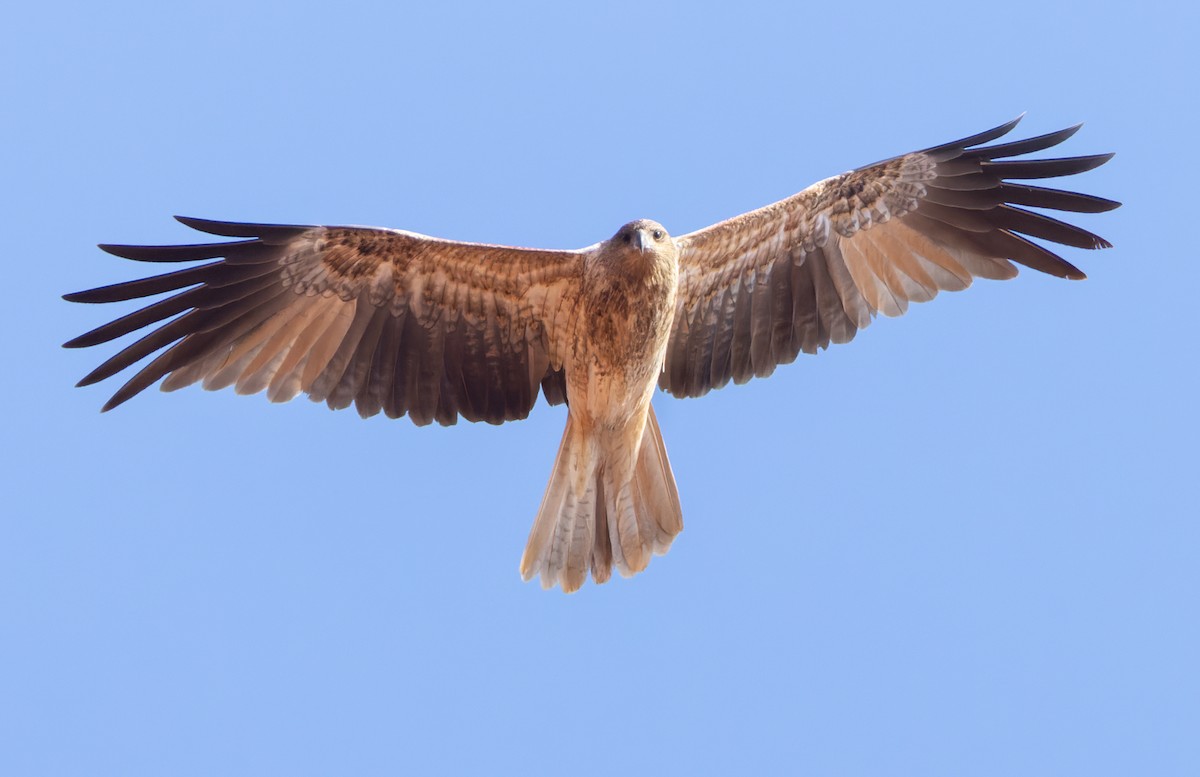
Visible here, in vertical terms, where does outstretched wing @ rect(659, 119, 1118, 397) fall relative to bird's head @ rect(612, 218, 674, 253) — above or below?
above

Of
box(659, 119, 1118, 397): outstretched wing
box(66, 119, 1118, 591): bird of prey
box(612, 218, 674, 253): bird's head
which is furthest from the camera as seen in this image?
box(659, 119, 1118, 397): outstretched wing

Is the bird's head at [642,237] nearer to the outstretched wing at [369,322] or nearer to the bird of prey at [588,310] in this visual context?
the bird of prey at [588,310]

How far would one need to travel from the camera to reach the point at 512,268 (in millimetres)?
9164

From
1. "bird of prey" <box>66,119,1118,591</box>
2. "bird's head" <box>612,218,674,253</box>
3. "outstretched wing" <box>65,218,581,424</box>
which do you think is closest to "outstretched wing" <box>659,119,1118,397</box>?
"bird of prey" <box>66,119,1118,591</box>

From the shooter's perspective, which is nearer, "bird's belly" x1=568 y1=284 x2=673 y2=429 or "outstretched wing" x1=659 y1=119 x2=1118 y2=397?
"bird's belly" x1=568 y1=284 x2=673 y2=429

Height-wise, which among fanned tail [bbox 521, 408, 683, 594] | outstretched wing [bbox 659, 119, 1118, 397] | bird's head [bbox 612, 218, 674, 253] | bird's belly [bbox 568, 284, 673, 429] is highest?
outstretched wing [bbox 659, 119, 1118, 397]

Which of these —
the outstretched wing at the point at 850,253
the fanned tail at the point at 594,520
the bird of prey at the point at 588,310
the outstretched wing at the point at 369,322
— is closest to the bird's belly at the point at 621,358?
the bird of prey at the point at 588,310

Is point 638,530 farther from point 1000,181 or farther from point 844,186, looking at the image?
point 1000,181

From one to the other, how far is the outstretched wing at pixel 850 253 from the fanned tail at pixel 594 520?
2.42 feet

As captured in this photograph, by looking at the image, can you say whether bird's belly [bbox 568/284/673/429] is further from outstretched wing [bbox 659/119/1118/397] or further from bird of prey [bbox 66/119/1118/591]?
outstretched wing [bbox 659/119/1118/397]

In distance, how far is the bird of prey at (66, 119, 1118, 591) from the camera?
902cm

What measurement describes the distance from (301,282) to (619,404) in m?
2.10

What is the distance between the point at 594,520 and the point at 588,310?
1.31 meters

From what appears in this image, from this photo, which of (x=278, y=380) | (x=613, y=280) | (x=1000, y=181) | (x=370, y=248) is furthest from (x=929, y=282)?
(x=278, y=380)
